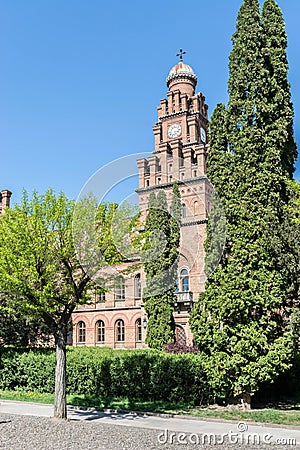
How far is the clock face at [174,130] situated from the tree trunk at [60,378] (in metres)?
27.7

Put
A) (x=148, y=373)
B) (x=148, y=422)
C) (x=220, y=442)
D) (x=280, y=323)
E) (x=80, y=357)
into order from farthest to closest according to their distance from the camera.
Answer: (x=80, y=357) → (x=148, y=373) → (x=280, y=323) → (x=148, y=422) → (x=220, y=442)

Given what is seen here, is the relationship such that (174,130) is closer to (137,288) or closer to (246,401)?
(137,288)

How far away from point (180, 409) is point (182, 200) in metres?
20.3

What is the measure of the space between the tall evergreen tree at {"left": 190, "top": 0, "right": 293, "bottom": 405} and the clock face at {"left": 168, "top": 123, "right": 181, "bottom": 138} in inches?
838

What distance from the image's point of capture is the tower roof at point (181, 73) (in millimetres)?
41375

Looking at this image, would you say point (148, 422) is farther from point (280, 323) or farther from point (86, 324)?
point (86, 324)

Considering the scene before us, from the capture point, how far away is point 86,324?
124 ft

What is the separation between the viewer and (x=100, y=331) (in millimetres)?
37219

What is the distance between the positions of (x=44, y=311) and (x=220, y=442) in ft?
17.8

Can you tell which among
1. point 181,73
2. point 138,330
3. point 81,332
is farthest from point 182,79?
point 81,332

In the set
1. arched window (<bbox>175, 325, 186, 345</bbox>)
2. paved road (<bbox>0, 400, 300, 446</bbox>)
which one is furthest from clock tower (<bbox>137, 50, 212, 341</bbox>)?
paved road (<bbox>0, 400, 300, 446</bbox>)

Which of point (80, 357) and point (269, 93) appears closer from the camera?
point (269, 93)

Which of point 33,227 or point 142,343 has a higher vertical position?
point 33,227

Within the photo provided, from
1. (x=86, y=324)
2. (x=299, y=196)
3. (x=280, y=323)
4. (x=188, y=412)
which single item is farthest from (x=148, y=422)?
(x=86, y=324)
